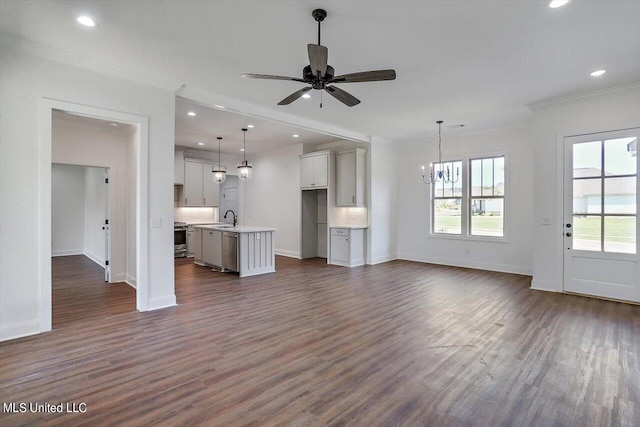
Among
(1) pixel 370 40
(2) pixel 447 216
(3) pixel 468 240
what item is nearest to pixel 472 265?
(3) pixel 468 240

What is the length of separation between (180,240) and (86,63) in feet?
18.5

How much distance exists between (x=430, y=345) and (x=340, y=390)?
1.19 metres

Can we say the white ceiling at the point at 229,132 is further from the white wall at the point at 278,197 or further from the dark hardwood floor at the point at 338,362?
the dark hardwood floor at the point at 338,362

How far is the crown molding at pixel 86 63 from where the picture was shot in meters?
3.10

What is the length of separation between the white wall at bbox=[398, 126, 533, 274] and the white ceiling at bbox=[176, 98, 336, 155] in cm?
232

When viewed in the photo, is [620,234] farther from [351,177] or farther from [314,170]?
[314,170]

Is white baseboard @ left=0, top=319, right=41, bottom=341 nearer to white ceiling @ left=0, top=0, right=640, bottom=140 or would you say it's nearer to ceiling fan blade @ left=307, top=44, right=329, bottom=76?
white ceiling @ left=0, top=0, right=640, bottom=140

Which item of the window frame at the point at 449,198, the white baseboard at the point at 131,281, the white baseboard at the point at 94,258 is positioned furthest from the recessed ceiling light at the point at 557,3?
the white baseboard at the point at 94,258

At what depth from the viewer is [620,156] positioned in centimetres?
452

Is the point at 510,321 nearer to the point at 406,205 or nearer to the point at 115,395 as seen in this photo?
Result: the point at 115,395

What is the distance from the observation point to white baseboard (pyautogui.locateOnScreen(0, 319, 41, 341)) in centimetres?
308

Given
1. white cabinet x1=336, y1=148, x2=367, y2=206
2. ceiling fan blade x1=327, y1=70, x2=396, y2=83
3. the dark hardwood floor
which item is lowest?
the dark hardwood floor

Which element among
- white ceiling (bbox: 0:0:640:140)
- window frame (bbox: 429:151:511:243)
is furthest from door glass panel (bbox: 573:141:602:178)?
window frame (bbox: 429:151:511:243)

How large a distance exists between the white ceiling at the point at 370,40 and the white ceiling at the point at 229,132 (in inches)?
41.4
